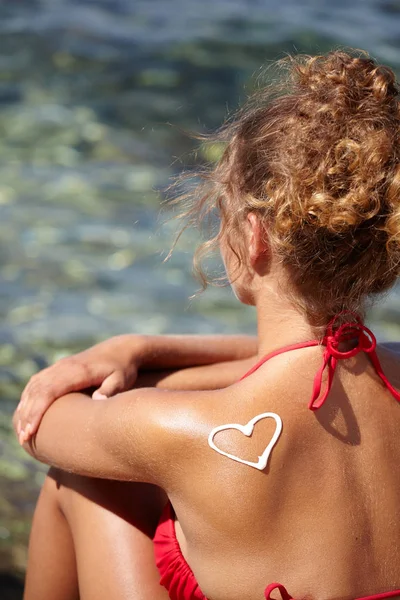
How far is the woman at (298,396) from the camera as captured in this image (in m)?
1.77

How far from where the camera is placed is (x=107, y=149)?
6297mm

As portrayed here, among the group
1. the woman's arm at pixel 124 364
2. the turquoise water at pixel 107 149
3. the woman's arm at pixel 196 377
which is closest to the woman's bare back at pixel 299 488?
the woman's arm at pixel 124 364

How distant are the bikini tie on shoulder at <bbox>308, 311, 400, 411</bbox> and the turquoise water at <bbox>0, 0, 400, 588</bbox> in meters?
1.51

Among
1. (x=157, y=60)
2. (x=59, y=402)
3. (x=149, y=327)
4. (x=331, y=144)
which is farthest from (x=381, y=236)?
(x=157, y=60)

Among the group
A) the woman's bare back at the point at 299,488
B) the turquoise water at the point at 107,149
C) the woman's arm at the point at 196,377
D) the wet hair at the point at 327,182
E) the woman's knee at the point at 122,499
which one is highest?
the wet hair at the point at 327,182

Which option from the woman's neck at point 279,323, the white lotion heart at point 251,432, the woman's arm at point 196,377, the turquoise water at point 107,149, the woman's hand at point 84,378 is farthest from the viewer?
the turquoise water at point 107,149

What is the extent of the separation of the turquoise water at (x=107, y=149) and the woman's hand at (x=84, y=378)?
75cm

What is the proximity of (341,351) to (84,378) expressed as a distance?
833 millimetres

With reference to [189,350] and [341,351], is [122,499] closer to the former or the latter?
[189,350]

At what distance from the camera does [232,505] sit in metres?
1.78

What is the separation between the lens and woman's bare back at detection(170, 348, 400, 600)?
1.77 meters

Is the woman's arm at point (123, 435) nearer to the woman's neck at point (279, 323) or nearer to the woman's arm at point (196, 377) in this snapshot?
the woman's neck at point (279, 323)

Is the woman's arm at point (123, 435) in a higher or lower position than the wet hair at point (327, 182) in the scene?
lower

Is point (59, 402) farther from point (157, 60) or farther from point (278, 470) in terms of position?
point (157, 60)
